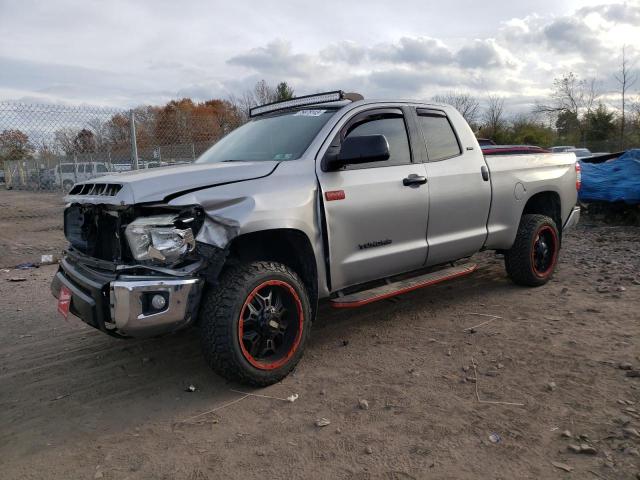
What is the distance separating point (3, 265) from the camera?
23.6ft

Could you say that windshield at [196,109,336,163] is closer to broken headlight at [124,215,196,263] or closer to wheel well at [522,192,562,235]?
broken headlight at [124,215,196,263]

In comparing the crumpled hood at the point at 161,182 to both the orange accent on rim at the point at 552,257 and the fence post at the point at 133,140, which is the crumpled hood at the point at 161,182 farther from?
the fence post at the point at 133,140

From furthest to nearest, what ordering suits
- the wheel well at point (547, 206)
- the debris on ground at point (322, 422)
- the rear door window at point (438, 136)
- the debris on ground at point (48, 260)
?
the debris on ground at point (48, 260) → the wheel well at point (547, 206) → the rear door window at point (438, 136) → the debris on ground at point (322, 422)

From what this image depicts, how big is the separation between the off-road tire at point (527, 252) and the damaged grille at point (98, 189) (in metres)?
3.95

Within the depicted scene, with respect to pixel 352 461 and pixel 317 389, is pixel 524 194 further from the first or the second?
pixel 352 461

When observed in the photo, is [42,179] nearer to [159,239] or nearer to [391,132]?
[391,132]

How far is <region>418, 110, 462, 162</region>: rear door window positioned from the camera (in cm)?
459

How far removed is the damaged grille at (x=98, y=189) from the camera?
3.27 m

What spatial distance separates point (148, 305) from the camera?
9.89 ft

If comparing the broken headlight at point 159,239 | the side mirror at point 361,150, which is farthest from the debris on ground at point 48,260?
the side mirror at point 361,150

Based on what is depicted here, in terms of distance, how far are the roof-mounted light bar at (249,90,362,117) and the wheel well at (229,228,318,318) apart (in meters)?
1.43

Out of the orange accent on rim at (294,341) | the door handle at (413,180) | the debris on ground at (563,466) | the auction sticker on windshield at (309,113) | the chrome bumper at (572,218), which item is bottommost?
the debris on ground at (563,466)

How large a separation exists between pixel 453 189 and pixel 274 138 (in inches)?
64.6

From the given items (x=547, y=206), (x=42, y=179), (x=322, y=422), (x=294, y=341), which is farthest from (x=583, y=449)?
(x=42, y=179)
